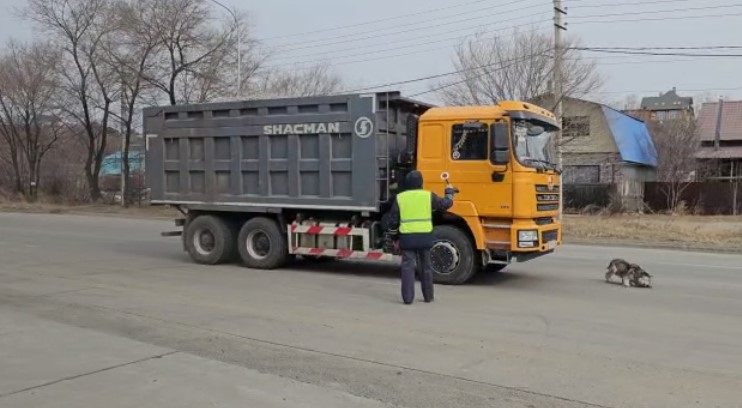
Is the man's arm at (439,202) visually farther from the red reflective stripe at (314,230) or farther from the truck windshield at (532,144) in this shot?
the red reflective stripe at (314,230)

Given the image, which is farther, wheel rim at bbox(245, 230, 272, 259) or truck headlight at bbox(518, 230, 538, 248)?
wheel rim at bbox(245, 230, 272, 259)

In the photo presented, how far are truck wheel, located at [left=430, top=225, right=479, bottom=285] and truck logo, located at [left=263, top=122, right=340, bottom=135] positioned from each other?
8.15ft

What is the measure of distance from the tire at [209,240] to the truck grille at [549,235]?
591 cm

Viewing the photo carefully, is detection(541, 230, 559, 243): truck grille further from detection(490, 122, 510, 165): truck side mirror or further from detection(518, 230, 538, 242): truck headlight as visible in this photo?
detection(490, 122, 510, 165): truck side mirror

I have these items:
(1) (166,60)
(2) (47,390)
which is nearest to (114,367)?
(2) (47,390)

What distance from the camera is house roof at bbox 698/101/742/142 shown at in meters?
47.2

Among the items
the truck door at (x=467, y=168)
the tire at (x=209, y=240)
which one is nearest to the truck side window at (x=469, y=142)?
the truck door at (x=467, y=168)

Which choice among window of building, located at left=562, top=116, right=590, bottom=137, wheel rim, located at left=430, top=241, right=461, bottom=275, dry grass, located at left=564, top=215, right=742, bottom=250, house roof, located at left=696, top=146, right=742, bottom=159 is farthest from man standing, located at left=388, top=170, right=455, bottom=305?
house roof, located at left=696, top=146, right=742, bottom=159

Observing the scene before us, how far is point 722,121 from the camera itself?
48375 mm

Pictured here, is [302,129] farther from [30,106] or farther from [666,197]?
[30,106]

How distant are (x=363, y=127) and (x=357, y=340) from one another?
5.11 metres

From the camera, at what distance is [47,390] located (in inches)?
215

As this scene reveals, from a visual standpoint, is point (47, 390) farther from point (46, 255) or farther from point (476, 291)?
point (46, 255)

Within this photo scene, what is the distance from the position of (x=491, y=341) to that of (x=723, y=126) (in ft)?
154
